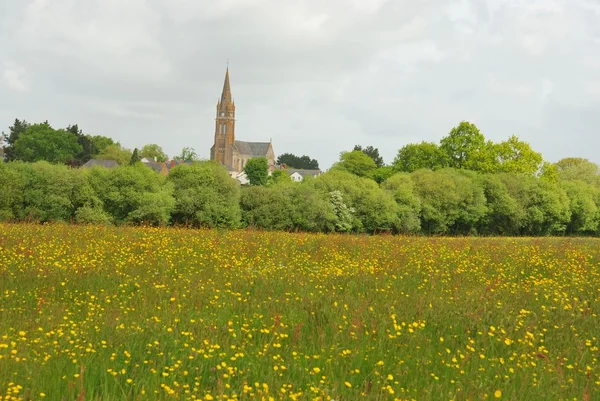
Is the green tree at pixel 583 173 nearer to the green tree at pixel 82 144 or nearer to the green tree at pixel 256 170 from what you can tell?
the green tree at pixel 256 170

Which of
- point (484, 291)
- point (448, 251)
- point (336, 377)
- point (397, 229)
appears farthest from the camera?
A: point (397, 229)

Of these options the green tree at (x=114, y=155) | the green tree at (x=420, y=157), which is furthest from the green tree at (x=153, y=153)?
the green tree at (x=420, y=157)

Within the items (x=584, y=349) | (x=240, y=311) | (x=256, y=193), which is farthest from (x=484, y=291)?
(x=256, y=193)

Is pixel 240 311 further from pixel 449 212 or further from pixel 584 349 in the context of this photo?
pixel 449 212

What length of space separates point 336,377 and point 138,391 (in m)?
2.19

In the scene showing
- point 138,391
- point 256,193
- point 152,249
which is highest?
point 256,193

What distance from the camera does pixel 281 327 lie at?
25.5 feet

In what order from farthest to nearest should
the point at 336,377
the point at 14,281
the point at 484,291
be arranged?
1. the point at 484,291
2. the point at 14,281
3. the point at 336,377

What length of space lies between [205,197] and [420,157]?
45858 mm

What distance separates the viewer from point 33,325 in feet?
23.7

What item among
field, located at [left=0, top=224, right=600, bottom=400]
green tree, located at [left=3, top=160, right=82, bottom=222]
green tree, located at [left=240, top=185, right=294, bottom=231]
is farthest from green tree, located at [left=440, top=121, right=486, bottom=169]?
field, located at [left=0, top=224, right=600, bottom=400]

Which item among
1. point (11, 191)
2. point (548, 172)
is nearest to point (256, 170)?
point (548, 172)

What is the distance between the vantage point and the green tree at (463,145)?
250 ft

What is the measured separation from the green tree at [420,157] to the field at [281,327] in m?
66.7
